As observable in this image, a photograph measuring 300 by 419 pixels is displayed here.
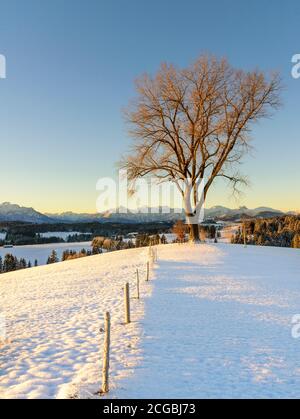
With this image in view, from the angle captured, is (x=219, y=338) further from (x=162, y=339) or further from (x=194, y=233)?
(x=194, y=233)

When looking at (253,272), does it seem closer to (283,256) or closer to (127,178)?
(283,256)

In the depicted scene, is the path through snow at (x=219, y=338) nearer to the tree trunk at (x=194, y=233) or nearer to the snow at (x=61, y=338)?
the snow at (x=61, y=338)

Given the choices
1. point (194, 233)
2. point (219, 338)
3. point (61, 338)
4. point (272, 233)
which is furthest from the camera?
point (272, 233)

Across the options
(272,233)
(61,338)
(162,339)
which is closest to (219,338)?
(162,339)

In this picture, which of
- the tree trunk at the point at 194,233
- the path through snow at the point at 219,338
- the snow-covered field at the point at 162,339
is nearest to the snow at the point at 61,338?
the snow-covered field at the point at 162,339

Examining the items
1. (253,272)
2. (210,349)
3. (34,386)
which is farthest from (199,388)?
(253,272)

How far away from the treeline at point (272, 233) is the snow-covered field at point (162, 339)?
89.0 metres

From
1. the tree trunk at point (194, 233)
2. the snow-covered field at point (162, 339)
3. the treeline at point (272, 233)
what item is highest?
the tree trunk at point (194, 233)

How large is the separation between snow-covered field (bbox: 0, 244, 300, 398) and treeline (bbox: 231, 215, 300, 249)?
89028 millimetres

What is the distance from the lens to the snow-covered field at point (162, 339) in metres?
5.87

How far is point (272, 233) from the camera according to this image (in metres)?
116

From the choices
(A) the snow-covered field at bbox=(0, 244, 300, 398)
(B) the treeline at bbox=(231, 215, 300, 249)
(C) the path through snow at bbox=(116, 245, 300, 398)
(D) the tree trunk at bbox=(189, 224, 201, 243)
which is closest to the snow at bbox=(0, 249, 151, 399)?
(A) the snow-covered field at bbox=(0, 244, 300, 398)

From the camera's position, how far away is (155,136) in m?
28.2

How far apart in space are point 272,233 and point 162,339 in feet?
383
